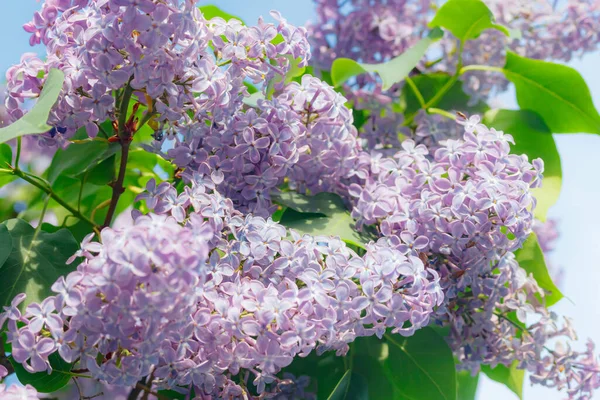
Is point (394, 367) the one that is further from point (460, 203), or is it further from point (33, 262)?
point (33, 262)

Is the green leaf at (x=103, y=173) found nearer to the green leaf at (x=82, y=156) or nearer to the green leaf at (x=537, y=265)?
the green leaf at (x=82, y=156)

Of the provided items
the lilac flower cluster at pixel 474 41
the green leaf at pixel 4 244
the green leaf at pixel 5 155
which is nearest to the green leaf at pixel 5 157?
the green leaf at pixel 5 155

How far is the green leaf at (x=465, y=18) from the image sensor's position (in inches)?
44.1

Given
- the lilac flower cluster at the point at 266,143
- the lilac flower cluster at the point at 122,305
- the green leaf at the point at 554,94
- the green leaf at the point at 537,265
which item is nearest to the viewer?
the lilac flower cluster at the point at 122,305

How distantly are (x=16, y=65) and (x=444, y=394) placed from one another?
655 mm

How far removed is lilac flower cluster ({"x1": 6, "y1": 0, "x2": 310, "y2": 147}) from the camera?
649 mm

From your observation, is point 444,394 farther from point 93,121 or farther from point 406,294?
point 93,121

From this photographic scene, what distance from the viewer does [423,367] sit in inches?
35.7

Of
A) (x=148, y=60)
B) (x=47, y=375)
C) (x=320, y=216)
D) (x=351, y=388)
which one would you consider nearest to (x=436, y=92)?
(x=320, y=216)

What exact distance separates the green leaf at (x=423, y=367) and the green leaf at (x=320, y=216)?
0.19 meters

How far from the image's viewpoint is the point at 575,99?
1097 mm

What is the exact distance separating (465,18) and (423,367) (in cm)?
59

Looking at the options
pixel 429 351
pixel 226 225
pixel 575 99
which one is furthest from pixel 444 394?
pixel 575 99

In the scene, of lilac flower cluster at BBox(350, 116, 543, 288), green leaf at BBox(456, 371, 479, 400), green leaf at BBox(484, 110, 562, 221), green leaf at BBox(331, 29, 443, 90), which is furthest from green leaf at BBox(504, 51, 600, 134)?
green leaf at BBox(456, 371, 479, 400)
